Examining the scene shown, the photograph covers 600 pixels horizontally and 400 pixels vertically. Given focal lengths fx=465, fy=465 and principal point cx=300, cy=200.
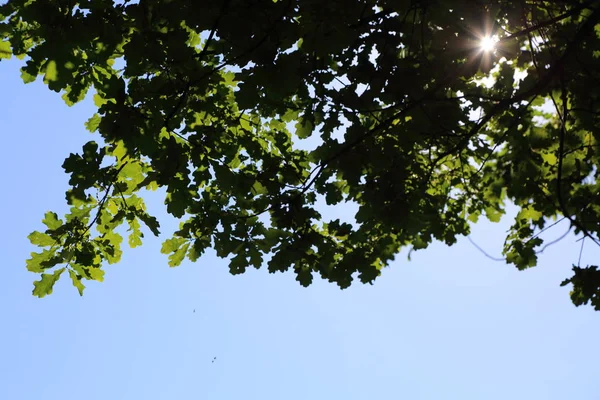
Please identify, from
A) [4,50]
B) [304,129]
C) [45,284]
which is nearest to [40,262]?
[45,284]

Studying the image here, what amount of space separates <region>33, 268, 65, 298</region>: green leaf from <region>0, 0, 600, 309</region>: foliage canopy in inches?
0.5

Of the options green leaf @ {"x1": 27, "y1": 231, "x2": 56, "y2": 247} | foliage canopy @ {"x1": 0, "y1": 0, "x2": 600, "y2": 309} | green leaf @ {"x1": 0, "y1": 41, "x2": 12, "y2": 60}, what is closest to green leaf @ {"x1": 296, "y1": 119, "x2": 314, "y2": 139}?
foliage canopy @ {"x1": 0, "y1": 0, "x2": 600, "y2": 309}

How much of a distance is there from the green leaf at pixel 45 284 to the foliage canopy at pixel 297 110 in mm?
12

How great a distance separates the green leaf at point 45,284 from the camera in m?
4.18

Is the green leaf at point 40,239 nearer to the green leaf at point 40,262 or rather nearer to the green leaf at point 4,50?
the green leaf at point 40,262

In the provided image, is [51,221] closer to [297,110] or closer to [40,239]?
[40,239]

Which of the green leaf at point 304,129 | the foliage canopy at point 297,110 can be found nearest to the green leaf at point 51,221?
the foliage canopy at point 297,110

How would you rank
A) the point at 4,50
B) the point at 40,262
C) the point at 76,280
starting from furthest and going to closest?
the point at 76,280 < the point at 40,262 < the point at 4,50

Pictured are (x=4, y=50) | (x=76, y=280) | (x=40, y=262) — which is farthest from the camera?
(x=76, y=280)

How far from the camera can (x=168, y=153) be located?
3.96 metres

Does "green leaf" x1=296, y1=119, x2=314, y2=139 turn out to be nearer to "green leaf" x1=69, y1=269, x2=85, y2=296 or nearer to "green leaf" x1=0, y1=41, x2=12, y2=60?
"green leaf" x1=0, y1=41, x2=12, y2=60

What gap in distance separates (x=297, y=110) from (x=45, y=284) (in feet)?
9.13

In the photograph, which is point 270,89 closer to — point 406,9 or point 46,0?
point 406,9

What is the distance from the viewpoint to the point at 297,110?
14.3 ft
